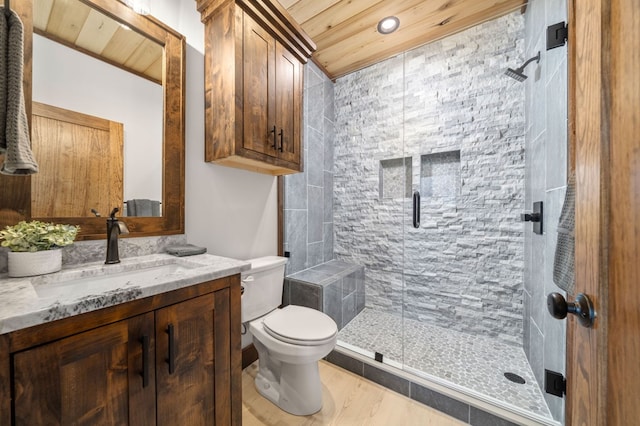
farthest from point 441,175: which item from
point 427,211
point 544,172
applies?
point 544,172

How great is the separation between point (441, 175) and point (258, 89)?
175cm

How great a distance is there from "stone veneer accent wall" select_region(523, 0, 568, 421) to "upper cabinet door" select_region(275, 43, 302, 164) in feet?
4.60

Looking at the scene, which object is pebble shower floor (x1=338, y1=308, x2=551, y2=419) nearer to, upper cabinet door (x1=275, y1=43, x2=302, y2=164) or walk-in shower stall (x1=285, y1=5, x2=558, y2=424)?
walk-in shower stall (x1=285, y1=5, x2=558, y2=424)

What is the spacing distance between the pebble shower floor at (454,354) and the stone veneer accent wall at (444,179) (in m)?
0.13

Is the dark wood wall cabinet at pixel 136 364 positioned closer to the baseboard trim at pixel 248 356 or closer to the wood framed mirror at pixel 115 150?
the wood framed mirror at pixel 115 150

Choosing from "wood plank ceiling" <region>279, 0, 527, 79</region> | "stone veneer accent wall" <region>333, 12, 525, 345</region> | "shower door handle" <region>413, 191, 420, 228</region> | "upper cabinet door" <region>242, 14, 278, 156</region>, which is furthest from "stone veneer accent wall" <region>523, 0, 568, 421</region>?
"upper cabinet door" <region>242, 14, 278, 156</region>

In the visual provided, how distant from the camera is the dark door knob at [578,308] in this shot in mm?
442

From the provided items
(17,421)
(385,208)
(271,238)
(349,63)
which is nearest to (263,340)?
(271,238)

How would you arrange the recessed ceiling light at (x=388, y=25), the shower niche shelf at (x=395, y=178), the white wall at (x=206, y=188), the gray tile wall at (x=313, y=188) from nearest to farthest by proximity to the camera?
the white wall at (x=206, y=188) < the recessed ceiling light at (x=388, y=25) < the gray tile wall at (x=313, y=188) < the shower niche shelf at (x=395, y=178)

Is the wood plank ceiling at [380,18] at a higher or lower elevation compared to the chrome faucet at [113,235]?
higher

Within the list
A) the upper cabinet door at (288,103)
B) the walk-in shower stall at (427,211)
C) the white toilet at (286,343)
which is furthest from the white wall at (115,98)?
the walk-in shower stall at (427,211)

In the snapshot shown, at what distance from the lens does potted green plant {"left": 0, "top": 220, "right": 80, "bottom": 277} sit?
75cm

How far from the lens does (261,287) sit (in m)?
1.50

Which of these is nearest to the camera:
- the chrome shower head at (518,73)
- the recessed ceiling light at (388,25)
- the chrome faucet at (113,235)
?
the chrome faucet at (113,235)
